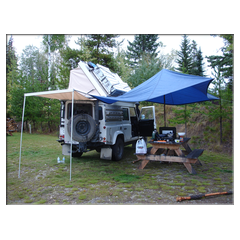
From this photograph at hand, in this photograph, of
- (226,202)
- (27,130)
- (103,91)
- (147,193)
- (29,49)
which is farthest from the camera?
(29,49)

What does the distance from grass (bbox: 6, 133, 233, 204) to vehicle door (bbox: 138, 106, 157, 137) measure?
1624 mm

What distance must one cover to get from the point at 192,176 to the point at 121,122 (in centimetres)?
313

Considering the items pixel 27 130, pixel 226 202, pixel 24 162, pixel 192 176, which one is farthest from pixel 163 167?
pixel 27 130

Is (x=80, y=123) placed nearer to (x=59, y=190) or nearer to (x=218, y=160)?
(x=59, y=190)

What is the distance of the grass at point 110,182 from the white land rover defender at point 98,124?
2.01ft

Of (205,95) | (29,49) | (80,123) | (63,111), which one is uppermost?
(29,49)

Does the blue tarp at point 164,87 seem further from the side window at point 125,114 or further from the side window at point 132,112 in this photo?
the side window at point 132,112

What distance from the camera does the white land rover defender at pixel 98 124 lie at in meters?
5.73

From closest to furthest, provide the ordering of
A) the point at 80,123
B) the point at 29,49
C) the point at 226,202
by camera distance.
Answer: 1. the point at 226,202
2. the point at 80,123
3. the point at 29,49

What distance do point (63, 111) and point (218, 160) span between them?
18.8 ft

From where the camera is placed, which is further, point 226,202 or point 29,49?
point 29,49

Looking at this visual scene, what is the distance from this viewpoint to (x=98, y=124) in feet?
19.2

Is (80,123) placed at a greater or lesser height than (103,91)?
lesser

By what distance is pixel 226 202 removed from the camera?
11.2ft
